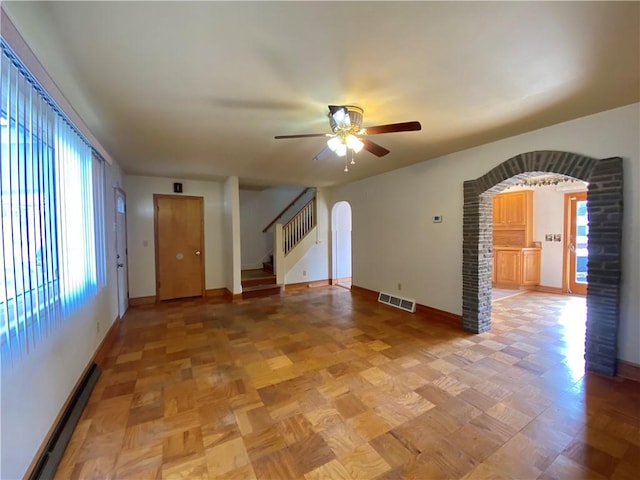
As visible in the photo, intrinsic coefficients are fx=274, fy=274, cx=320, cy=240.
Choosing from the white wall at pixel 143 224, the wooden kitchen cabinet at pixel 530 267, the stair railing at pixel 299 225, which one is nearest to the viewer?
the white wall at pixel 143 224

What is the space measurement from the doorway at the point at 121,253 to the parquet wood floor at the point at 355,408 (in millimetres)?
1003

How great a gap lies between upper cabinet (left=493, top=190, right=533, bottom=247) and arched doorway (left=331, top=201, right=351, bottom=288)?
3.55 meters

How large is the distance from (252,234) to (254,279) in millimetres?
1957

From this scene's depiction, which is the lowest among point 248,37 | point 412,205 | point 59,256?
point 59,256

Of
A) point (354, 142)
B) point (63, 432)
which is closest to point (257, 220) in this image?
point (354, 142)

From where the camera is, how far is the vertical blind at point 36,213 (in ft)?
4.60

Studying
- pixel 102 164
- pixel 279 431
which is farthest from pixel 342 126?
pixel 102 164

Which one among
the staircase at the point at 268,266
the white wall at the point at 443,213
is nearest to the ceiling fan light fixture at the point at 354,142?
the white wall at the point at 443,213

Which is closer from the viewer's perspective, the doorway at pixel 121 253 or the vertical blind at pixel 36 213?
the vertical blind at pixel 36 213

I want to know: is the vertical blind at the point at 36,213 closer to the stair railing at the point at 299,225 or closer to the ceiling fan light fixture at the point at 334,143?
the ceiling fan light fixture at the point at 334,143

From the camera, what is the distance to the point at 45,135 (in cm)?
188

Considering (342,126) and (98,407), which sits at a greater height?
(342,126)

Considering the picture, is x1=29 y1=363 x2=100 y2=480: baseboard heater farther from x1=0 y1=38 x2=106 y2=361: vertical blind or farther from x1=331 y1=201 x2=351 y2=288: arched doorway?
x1=331 y1=201 x2=351 y2=288: arched doorway

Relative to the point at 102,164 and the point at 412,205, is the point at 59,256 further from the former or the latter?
the point at 412,205
